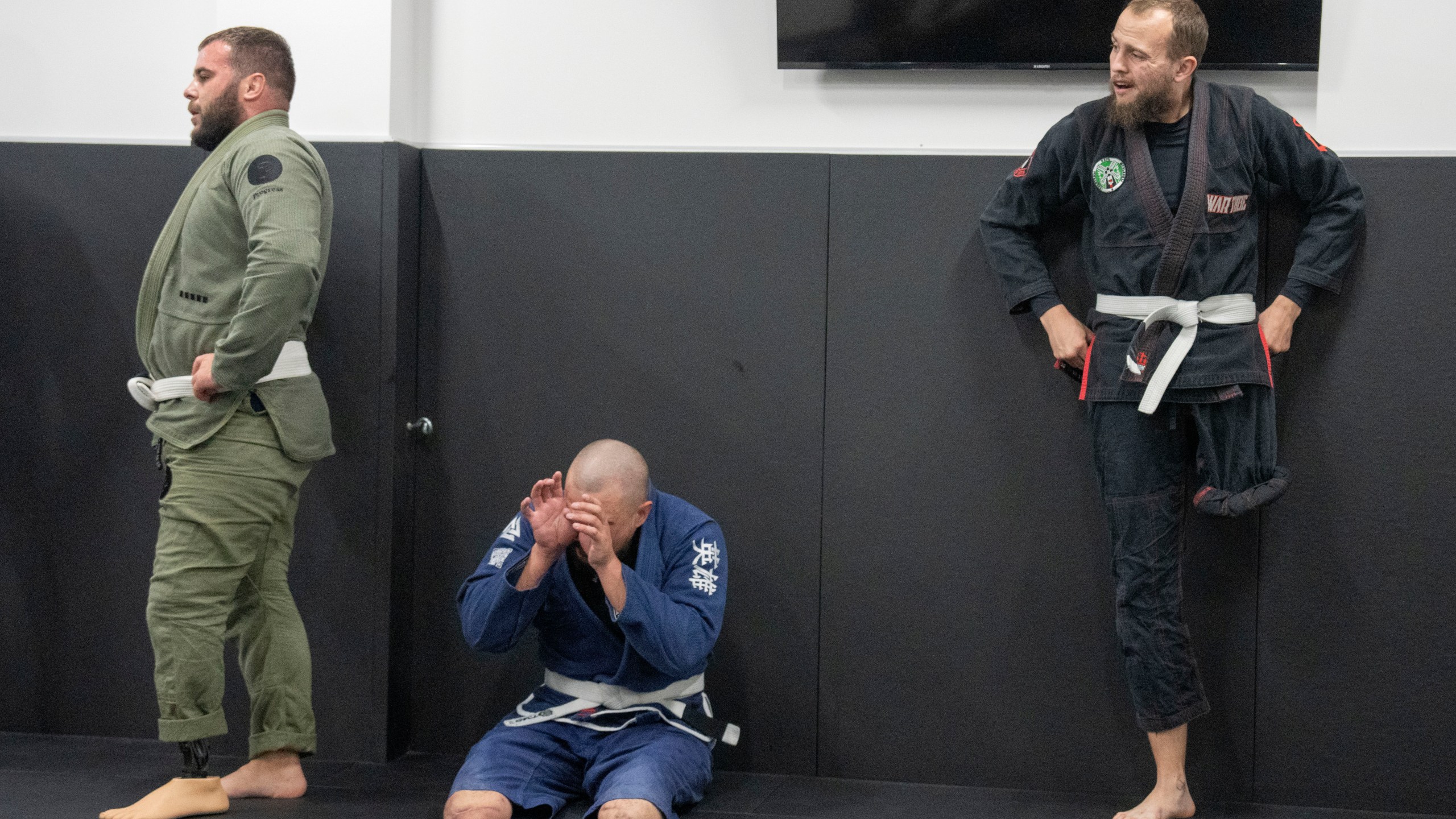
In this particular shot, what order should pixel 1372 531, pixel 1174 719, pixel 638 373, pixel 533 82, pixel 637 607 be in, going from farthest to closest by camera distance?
1. pixel 533 82
2. pixel 638 373
3. pixel 1372 531
4. pixel 1174 719
5. pixel 637 607

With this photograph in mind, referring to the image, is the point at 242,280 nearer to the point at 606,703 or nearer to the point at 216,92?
the point at 216,92

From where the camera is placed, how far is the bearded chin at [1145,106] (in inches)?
103

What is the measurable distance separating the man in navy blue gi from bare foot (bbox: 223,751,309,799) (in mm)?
1792

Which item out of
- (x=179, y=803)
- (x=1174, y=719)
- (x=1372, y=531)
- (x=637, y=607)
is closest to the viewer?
(x=637, y=607)

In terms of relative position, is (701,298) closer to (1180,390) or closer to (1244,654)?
(1180,390)

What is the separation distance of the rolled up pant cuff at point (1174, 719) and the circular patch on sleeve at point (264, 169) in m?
2.10

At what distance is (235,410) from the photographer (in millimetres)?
2654

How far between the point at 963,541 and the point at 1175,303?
717 mm

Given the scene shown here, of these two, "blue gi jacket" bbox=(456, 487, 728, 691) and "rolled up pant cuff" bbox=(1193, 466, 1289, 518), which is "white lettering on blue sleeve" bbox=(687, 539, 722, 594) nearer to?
"blue gi jacket" bbox=(456, 487, 728, 691)

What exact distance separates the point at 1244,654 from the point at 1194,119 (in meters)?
1.17

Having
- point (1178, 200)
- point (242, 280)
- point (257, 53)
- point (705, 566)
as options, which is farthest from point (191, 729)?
point (1178, 200)

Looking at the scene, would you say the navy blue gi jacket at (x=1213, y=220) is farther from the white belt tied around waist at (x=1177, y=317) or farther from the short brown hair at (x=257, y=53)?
the short brown hair at (x=257, y=53)

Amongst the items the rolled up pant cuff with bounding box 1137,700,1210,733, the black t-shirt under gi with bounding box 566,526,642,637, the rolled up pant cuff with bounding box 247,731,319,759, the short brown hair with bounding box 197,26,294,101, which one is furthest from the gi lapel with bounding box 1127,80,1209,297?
the rolled up pant cuff with bounding box 247,731,319,759

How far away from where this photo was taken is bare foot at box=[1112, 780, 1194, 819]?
269 centimetres
